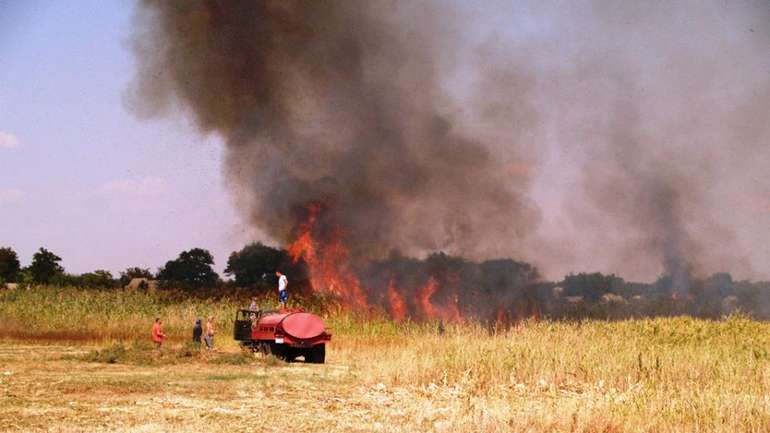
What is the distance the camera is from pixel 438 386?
59.4 ft

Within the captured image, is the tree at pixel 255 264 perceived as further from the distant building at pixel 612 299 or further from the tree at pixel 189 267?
the distant building at pixel 612 299

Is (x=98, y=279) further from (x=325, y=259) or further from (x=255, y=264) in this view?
(x=325, y=259)

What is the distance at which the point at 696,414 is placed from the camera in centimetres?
1302

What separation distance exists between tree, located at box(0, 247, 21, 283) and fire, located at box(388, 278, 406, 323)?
44629mm

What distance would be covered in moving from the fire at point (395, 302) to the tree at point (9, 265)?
146 ft

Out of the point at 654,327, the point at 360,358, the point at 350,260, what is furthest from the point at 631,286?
the point at 360,358

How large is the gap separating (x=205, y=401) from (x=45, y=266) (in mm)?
62124

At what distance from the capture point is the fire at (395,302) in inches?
1641

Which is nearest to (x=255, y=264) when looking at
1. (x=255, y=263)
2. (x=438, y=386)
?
(x=255, y=263)

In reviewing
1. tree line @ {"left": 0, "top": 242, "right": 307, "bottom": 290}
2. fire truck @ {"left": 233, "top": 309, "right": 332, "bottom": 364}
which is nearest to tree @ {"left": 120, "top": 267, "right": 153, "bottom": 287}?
tree line @ {"left": 0, "top": 242, "right": 307, "bottom": 290}

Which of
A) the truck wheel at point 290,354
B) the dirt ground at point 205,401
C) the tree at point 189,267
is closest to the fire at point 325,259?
the truck wheel at point 290,354

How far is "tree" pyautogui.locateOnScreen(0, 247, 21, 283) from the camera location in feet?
243

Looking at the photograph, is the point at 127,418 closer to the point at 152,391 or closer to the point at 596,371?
the point at 152,391

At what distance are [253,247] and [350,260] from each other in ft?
64.8
